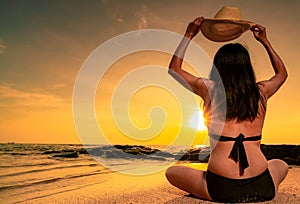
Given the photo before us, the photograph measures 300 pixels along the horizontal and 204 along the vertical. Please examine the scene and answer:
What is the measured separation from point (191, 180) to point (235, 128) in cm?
75

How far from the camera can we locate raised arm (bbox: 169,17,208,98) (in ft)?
11.4

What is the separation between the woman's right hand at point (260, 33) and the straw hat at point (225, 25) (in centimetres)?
7

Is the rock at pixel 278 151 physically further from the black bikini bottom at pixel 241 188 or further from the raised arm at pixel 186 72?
the raised arm at pixel 186 72

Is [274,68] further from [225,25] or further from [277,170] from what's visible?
[277,170]

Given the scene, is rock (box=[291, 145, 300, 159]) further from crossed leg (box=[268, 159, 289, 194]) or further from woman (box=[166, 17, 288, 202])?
woman (box=[166, 17, 288, 202])

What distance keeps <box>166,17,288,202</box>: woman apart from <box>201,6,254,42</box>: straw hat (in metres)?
0.37

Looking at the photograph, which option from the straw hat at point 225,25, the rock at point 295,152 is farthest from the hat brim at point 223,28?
the rock at point 295,152

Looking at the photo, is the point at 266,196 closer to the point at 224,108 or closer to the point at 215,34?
the point at 224,108

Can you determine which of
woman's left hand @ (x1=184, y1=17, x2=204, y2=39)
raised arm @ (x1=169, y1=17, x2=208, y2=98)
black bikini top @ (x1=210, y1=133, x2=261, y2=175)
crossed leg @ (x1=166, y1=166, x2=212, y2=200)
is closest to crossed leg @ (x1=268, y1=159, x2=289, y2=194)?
black bikini top @ (x1=210, y1=133, x2=261, y2=175)

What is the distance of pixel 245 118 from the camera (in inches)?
134

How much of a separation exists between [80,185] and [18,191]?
1212 millimetres

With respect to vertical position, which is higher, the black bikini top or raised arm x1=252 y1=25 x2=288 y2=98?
raised arm x1=252 y1=25 x2=288 y2=98

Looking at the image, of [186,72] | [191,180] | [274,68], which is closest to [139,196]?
[191,180]

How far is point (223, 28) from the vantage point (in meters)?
3.87
